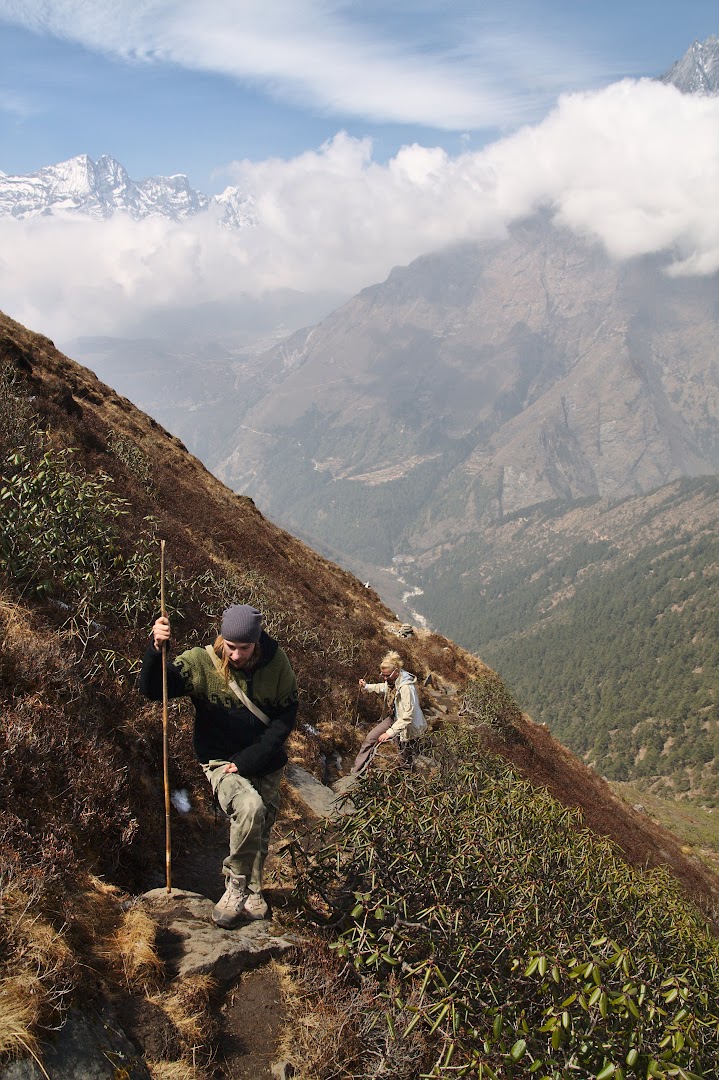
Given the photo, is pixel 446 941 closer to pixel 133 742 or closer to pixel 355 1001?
pixel 355 1001

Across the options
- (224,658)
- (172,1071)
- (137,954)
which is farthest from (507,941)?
(224,658)

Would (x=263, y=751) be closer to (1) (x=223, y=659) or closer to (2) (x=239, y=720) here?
(2) (x=239, y=720)

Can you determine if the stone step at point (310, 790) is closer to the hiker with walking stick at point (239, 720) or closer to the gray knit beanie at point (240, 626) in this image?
the hiker with walking stick at point (239, 720)

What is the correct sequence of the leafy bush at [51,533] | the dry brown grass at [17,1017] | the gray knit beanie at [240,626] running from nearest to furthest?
the dry brown grass at [17,1017], the gray knit beanie at [240,626], the leafy bush at [51,533]

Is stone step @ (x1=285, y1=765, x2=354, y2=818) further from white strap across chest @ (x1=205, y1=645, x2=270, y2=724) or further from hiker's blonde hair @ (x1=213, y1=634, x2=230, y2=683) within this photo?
hiker's blonde hair @ (x1=213, y1=634, x2=230, y2=683)

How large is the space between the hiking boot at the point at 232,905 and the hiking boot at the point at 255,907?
102 millimetres

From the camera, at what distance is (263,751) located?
19.1 ft

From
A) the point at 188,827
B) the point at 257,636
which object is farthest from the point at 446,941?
the point at 188,827

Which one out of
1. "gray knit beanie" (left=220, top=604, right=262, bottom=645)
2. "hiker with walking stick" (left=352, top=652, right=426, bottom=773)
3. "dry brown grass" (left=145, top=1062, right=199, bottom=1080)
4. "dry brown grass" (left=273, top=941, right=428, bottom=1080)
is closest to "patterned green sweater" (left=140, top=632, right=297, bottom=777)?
"gray knit beanie" (left=220, top=604, right=262, bottom=645)

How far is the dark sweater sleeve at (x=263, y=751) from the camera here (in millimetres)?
5777

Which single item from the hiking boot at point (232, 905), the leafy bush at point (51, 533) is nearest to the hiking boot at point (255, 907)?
the hiking boot at point (232, 905)

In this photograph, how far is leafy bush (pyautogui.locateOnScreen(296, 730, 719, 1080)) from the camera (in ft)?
13.8

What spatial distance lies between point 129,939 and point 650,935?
14.9ft

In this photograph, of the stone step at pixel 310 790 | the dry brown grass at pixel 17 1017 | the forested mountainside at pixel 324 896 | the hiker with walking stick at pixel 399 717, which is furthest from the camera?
the hiker with walking stick at pixel 399 717
